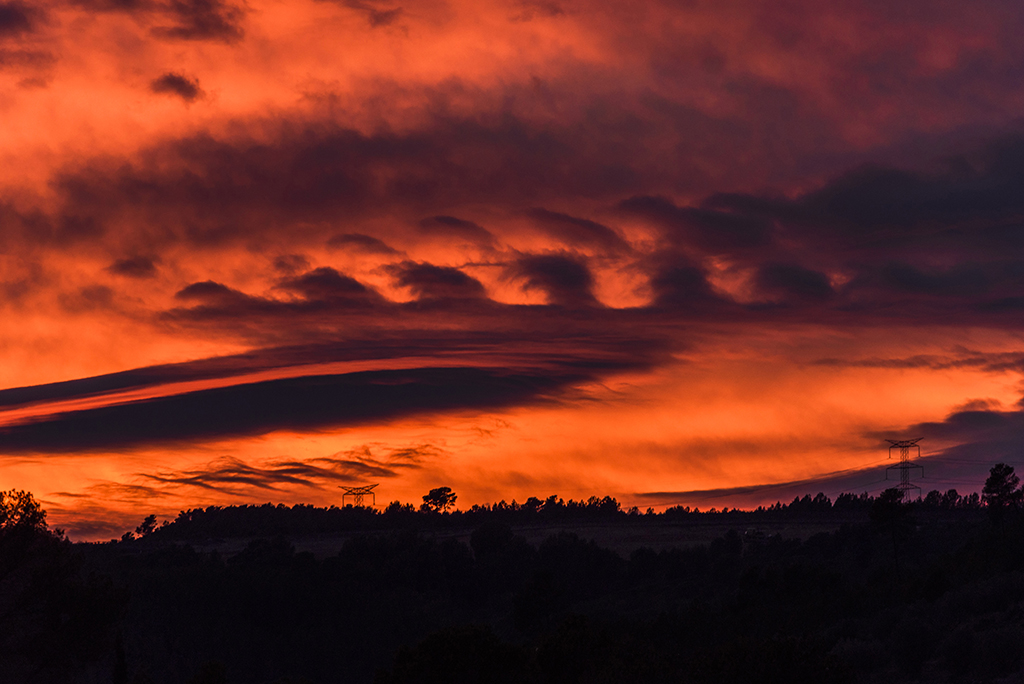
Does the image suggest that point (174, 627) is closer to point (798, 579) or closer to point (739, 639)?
point (798, 579)

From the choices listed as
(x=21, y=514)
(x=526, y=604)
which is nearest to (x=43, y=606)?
(x=21, y=514)

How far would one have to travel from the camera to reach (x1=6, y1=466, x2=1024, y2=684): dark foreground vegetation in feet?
147

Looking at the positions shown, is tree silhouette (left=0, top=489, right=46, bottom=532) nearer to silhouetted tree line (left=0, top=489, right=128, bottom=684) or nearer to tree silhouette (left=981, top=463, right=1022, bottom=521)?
silhouetted tree line (left=0, top=489, right=128, bottom=684)

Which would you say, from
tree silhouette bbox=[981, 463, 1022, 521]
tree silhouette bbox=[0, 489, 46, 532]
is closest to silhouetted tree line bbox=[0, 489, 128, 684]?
tree silhouette bbox=[0, 489, 46, 532]

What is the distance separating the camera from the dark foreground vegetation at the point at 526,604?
44812 mm

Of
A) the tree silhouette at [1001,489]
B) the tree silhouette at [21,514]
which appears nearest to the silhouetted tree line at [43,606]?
the tree silhouette at [21,514]

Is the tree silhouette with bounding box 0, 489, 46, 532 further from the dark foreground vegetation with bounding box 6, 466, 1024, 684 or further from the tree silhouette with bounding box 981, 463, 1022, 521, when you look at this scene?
the tree silhouette with bounding box 981, 463, 1022, 521

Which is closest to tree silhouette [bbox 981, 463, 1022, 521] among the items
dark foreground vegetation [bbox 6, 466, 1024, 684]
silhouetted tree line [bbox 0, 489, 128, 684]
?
dark foreground vegetation [bbox 6, 466, 1024, 684]

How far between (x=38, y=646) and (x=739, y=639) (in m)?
32.2

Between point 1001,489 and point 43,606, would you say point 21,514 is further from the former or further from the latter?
point 1001,489

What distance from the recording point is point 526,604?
102 m

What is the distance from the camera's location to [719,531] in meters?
178

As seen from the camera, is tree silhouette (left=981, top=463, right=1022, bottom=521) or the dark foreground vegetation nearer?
the dark foreground vegetation

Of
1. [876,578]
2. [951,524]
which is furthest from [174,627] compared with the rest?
[951,524]
